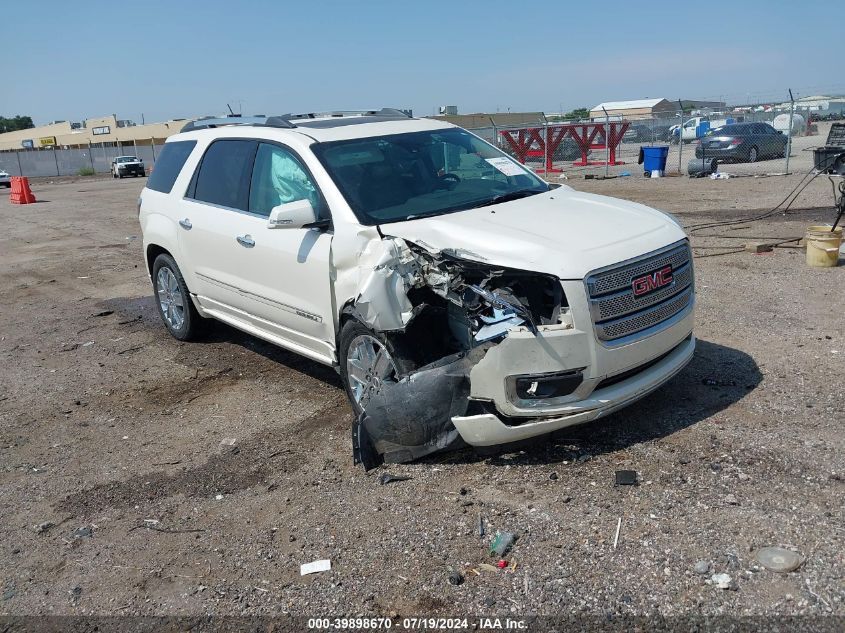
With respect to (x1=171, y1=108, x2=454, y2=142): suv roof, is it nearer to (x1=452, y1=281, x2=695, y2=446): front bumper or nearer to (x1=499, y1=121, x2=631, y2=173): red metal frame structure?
(x1=452, y1=281, x2=695, y2=446): front bumper

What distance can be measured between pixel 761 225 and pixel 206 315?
28.4ft

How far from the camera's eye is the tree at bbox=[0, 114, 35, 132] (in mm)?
138113

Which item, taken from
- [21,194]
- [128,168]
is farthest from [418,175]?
[128,168]

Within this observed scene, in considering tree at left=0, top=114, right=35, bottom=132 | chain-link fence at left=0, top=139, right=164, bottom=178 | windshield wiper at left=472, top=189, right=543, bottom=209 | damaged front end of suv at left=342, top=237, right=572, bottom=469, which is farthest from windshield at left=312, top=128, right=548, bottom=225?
tree at left=0, top=114, right=35, bottom=132

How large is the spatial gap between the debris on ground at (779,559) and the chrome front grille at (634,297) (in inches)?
51.8

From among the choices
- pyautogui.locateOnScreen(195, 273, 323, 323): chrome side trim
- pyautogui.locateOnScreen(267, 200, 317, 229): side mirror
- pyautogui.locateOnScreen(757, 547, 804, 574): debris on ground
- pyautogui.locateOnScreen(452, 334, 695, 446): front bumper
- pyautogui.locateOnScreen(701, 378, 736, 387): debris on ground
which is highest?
pyautogui.locateOnScreen(267, 200, 317, 229): side mirror

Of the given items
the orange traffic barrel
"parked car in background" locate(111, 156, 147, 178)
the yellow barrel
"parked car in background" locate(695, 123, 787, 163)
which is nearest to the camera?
the yellow barrel

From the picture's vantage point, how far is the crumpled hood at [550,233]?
161 inches

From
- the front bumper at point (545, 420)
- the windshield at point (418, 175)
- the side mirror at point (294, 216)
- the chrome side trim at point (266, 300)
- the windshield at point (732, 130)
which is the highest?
the windshield at point (418, 175)

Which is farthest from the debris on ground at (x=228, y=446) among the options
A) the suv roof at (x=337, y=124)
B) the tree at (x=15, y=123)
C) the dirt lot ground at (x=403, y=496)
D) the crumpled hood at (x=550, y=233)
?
→ the tree at (x=15, y=123)

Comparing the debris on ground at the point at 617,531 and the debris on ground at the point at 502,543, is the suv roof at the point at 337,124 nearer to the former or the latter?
the debris on ground at the point at 502,543

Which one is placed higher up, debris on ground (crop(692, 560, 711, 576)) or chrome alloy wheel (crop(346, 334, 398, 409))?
chrome alloy wheel (crop(346, 334, 398, 409))

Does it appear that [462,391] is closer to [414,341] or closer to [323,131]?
[414,341]

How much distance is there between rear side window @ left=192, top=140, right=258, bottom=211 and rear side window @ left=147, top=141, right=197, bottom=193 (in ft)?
1.44
